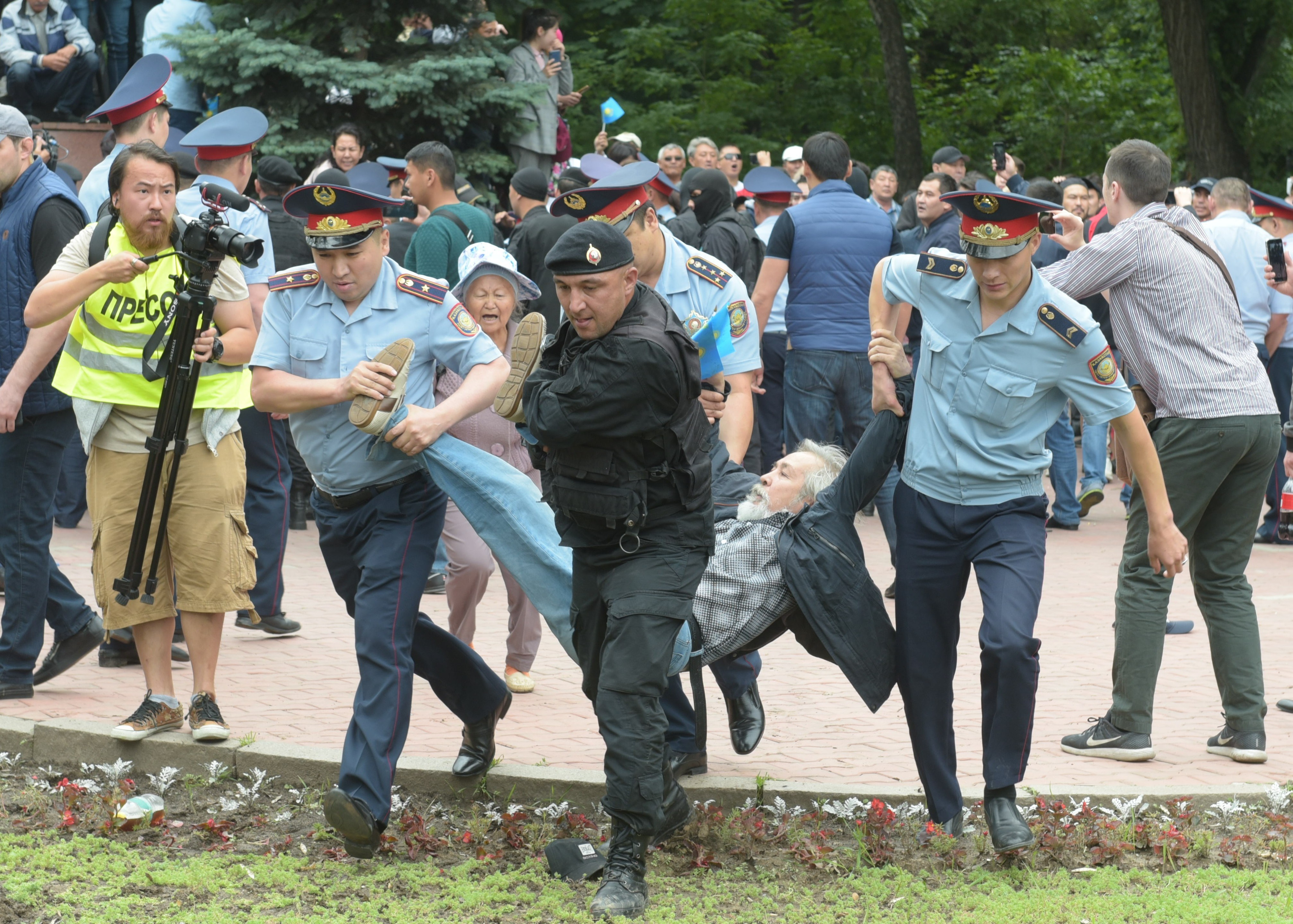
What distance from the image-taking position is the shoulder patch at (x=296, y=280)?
16.6 feet

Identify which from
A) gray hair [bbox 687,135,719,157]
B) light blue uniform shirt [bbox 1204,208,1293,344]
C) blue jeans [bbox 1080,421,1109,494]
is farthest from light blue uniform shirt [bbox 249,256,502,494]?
gray hair [bbox 687,135,719,157]

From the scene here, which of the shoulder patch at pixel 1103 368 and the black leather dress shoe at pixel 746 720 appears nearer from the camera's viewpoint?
the shoulder patch at pixel 1103 368

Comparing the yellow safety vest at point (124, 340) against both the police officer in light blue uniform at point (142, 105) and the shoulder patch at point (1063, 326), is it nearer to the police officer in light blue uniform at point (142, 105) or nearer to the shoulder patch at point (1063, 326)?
the police officer in light blue uniform at point (142, 105)

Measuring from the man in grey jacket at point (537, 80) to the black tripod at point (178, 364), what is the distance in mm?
9113

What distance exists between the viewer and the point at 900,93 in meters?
22.5

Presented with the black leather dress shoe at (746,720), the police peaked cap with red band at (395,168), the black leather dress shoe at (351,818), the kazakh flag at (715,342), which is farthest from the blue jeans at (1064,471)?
the black leather dress shoe at (351,818)

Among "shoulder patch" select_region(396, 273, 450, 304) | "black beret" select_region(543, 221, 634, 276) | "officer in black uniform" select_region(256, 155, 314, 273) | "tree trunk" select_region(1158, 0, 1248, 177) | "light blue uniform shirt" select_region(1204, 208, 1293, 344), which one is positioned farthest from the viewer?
"tree trunk" select_region(1158, 0, 1248, 177)

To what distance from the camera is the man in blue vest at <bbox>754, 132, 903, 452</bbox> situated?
9.56 m

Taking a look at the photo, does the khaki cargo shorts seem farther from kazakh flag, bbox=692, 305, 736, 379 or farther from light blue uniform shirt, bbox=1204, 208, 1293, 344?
light blue uniform shirt, bbox=1204, 208, 1293, 344

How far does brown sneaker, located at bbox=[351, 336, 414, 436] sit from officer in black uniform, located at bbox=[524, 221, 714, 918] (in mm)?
505

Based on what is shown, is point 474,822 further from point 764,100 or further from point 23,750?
point 764,100

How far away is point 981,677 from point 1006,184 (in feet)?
36.2

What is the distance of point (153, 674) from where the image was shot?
5.74m

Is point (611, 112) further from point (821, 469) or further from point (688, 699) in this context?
point (688, 699)
